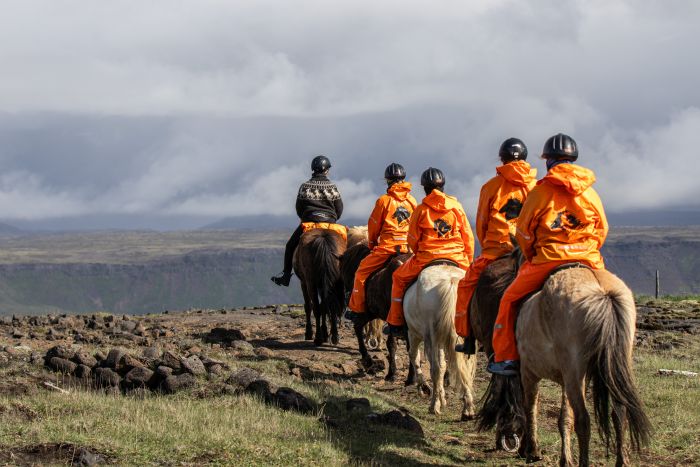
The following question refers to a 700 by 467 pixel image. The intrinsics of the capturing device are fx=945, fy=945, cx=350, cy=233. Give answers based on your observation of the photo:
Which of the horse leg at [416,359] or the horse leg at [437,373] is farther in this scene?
the horse leg at [416,359]

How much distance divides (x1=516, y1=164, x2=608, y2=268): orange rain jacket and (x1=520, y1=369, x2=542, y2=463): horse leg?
1.09m

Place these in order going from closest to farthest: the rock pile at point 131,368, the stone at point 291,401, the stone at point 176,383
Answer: the stone at point 291,401
the stone at point 176,383
the rock pile at point 131,368

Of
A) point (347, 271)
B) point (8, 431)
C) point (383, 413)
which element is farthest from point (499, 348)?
point (347, 271)

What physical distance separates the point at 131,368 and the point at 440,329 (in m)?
3.88

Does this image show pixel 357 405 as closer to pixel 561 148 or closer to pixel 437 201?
pixel 437 201

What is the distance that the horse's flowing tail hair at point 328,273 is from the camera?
1705 cm

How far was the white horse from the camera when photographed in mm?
11461

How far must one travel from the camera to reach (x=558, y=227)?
8.29m

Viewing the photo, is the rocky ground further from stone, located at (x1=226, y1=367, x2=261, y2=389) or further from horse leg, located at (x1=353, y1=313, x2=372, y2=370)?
horse leg, located at (x1=353, y1=313, x2=372, y2=370)

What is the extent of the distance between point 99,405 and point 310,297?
7904 millimetres

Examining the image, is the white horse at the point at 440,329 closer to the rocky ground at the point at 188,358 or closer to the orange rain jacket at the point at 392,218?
the rocky ground at the point at 188,358

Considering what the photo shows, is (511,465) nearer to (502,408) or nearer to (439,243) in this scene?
(502,408)

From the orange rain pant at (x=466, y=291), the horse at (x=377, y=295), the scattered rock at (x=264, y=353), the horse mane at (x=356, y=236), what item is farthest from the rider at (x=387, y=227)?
A: the orange rain pant at (x=466, y=291)

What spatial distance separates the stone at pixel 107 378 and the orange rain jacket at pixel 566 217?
18.8 feet
